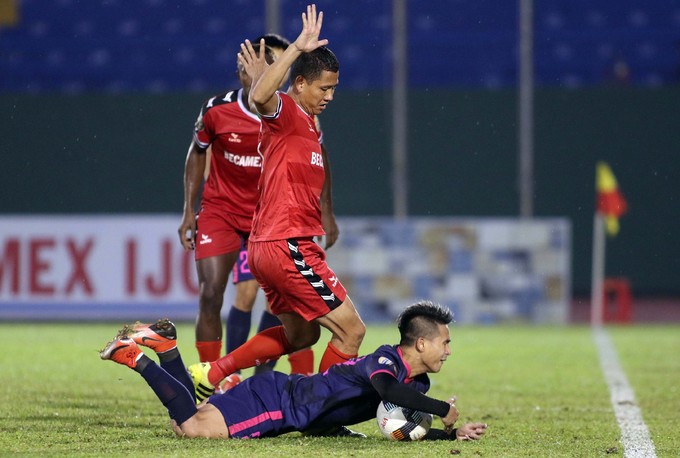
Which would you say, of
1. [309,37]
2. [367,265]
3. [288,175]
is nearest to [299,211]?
[288,175]

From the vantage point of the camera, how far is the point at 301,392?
18.4 feet

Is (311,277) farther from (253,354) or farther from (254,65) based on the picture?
(254,65)

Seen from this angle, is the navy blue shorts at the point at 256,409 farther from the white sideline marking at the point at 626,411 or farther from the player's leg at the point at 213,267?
the player's leg at the point at 213,267

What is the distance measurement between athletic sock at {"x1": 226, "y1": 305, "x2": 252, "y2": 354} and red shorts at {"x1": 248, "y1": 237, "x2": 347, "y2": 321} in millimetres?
1819

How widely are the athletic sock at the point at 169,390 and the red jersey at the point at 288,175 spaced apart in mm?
826

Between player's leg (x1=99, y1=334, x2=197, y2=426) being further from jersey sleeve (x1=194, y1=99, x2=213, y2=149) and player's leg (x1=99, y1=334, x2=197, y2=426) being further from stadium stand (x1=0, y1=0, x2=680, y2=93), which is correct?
stadium stand (x1=0, y1=0, x2=680, y2=93)

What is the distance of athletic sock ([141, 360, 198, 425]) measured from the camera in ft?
18.1

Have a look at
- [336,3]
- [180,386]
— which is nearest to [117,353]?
[180,386]

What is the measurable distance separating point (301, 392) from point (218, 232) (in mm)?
2067

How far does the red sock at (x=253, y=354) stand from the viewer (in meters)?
6.25

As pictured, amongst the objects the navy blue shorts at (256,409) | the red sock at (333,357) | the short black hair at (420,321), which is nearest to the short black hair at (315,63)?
the short black hair at (420,321)

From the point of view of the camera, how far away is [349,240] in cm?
1588

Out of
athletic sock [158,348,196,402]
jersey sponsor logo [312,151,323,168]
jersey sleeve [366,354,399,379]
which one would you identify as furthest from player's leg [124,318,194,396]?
jersey sponsor logo [312,151,323,168]

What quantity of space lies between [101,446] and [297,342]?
4.22 feet
